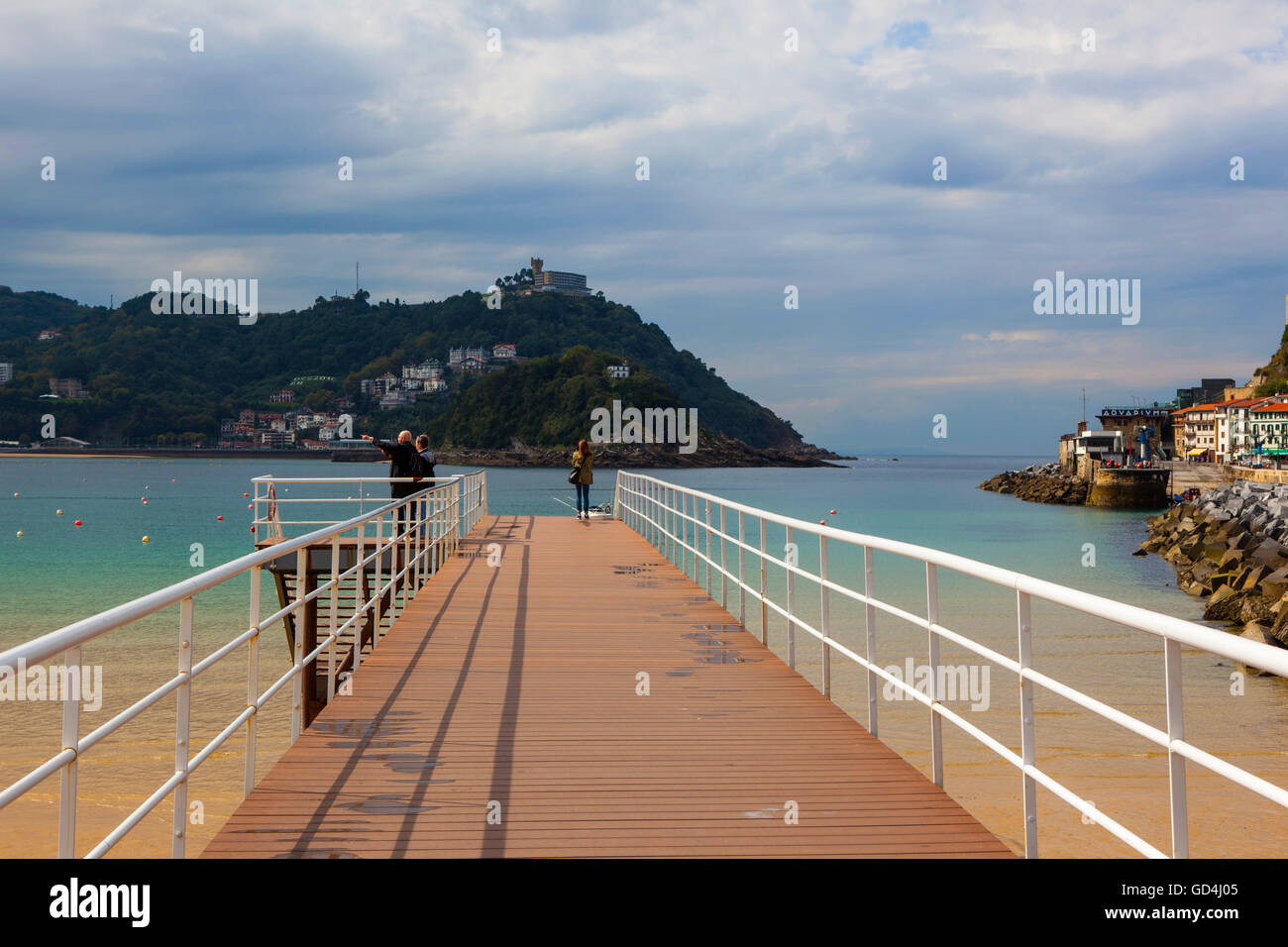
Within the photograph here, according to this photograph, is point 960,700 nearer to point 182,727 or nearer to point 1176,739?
point 1176,739

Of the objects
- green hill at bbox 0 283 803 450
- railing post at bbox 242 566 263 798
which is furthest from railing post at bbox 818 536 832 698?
green hill at bbox 0 283 803 450

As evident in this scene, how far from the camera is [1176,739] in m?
2.57

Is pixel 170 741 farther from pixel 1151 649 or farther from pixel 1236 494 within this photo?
pixel 1236 494

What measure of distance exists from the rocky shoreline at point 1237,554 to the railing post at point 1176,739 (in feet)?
49.5

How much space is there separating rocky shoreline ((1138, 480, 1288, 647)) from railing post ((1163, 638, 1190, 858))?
49.5 ft

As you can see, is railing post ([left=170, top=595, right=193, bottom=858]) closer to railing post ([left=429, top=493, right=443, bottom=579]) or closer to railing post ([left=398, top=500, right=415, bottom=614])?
railing post ([left=398, top=500, right=415, bottom=614])

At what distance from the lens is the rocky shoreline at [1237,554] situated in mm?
19609

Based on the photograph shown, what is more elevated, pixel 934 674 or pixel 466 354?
pixel 466 354

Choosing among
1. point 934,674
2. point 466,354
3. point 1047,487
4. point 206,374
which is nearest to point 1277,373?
point 1047,487

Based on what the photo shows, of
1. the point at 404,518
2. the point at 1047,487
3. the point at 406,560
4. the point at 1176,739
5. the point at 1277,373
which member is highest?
the point at 1277,373

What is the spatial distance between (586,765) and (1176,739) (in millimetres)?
2907

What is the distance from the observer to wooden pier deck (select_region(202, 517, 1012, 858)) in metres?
3.83
